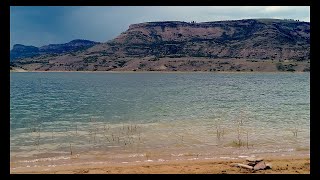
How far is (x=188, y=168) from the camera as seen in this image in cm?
1060

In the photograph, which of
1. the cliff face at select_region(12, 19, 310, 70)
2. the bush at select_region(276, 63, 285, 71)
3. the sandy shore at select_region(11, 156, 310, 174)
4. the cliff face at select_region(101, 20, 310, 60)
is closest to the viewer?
the sandy shore at select_region(11, 156, 310, 174)

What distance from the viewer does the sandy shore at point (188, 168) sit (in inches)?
395

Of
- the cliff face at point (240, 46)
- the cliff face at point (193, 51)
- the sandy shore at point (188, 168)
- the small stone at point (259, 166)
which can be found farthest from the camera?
the cliff face at point (240, 46)

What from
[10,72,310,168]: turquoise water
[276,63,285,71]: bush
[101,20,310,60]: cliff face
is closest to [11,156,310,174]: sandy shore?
[10,72,310,168]: turquoise water

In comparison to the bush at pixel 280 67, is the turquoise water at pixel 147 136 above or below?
below

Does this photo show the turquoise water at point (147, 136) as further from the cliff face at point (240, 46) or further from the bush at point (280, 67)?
the cliff face at point (240, 46)

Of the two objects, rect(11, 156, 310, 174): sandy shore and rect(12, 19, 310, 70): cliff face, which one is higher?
rect(12, 19, 310, 70): cliff face

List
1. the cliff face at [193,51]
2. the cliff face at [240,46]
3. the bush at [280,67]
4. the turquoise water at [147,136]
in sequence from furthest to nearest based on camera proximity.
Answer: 1. the cliff face at [240,46]
2. the cliff face at [193,51]
3. the bush at [280,67]
4. the turquoise water at [147,136]

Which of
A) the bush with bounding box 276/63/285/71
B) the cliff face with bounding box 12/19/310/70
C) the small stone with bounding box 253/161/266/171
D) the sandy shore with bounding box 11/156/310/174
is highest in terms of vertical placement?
the cliff face with bounding box 12/19/310/70

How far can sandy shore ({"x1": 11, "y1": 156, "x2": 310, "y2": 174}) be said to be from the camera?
10.0 meters

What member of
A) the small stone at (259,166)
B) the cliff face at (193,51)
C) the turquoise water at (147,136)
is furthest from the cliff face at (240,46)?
the small stone at (259,166)

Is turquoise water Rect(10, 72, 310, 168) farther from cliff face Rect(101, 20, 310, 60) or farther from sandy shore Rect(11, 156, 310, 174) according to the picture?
cliff face Rect(101, 20, 310, 60)
